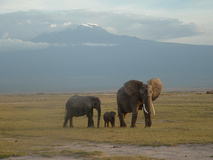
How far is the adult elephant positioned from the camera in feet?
75.6

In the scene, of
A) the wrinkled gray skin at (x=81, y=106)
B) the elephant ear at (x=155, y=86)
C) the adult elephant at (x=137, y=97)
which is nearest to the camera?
the adult elephant at (x=137, y=97)

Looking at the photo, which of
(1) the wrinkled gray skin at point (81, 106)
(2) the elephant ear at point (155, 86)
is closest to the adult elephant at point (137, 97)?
(2) the elephant ear at point (155, 86)

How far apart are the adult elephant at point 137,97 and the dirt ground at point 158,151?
651 centimetres

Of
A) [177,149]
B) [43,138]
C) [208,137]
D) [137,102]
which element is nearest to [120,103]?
[137,102]

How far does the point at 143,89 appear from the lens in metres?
23.3

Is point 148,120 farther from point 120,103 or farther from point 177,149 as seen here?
point 177,149

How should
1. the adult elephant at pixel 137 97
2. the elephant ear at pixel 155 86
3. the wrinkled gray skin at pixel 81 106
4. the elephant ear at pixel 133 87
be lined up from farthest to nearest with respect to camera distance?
the wrinkled gray skin at pixel 81 106 < the elephant ear at pixel 155 86 < the elephant ear at pixel 133 87 < the adult elephant at pixel 137 97

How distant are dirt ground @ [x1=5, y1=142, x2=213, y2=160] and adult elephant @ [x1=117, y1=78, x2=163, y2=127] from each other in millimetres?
6508

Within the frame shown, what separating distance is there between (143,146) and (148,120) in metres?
7.03

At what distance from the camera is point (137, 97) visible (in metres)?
23.9

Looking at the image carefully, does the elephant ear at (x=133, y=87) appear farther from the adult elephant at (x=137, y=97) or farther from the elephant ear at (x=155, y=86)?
the elephant ear at (x=155, y=86)

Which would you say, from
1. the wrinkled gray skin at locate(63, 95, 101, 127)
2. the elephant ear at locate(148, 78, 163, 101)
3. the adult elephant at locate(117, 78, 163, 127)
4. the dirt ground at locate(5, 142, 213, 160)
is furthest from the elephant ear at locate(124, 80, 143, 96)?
the dirt ground at locate(5, 142, 213, 160)

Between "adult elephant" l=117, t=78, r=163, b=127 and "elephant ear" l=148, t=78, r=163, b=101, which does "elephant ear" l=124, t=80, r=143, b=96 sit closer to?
"adult elephant" l=117, t=78, r=163, b=127

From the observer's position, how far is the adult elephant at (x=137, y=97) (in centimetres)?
2305
